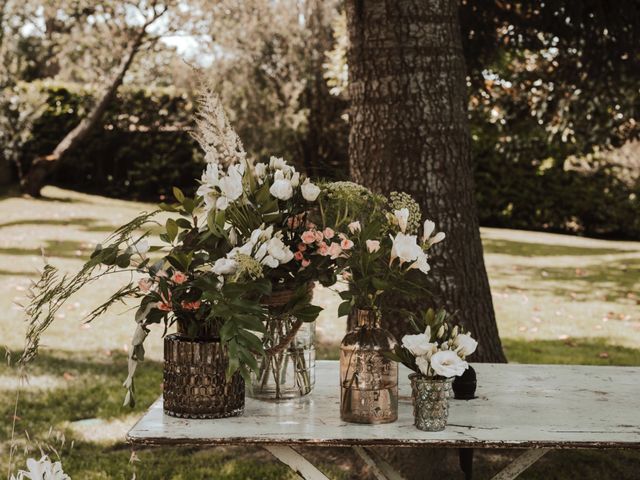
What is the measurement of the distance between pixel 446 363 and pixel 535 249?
418 inches

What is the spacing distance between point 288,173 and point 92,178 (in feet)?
49.5

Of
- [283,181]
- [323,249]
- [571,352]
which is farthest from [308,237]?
[571,352]

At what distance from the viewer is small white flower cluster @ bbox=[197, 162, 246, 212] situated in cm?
234

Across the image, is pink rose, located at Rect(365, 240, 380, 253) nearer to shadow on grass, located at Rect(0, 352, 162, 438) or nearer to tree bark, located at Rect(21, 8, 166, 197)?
shadow on grass, located at Rect(0, 352, 162, 438)

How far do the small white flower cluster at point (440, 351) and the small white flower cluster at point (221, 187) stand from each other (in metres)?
0.61

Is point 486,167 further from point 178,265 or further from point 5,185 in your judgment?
point 178,265

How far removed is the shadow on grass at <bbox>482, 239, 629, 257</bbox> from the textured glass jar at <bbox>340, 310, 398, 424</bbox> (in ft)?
31.8

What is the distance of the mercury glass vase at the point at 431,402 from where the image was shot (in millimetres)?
2303

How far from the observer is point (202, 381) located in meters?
2.39

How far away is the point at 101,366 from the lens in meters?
5.80

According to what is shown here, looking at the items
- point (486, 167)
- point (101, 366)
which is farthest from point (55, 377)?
point (486, 167)

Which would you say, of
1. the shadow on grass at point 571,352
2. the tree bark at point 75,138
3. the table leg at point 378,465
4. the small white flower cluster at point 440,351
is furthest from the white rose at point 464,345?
the tree bark at point 75,138

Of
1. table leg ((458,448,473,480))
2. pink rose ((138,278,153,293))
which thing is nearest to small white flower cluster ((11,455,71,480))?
pink rose ((138,278,153,293))

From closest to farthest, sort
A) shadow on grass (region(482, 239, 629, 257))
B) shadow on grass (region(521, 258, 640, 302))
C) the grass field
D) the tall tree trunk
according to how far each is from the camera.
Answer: the tall tree trunk
the grass field
shadow on grass (region(521, 258, 640, 302))
shadow on grass (region(482, 239, 629, 257))
